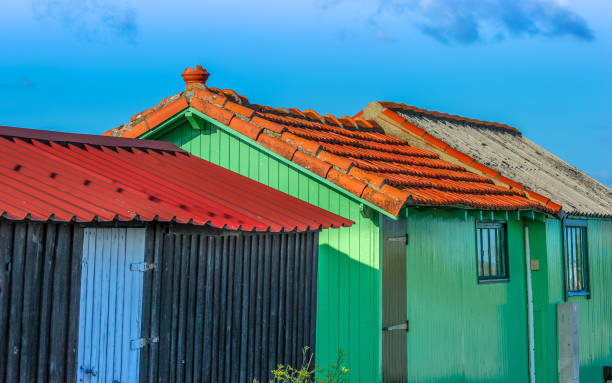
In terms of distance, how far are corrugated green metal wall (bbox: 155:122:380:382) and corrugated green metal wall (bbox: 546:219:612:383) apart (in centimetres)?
453

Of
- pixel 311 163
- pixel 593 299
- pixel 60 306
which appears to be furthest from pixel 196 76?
pixel 593 299

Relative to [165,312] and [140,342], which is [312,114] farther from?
[140,342]

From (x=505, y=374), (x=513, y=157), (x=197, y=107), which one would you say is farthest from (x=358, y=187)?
(x=513, y=157)

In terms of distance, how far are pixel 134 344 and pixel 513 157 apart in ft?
34.5

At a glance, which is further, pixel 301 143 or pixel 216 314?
pixel 301 143

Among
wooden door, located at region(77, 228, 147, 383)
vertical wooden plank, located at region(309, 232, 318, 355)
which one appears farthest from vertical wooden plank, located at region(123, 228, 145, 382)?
vertical wooden plank, located at region(309, 232, 318, 355)

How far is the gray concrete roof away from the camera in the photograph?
44.3 ft

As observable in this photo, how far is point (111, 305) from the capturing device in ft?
22.6

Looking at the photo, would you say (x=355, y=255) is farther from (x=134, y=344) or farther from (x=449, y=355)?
(x=134, y=344)

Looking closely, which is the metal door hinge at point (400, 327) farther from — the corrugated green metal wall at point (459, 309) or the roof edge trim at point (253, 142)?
the roof edge trim at point (253, 142)

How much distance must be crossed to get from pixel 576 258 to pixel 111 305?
9.86 m


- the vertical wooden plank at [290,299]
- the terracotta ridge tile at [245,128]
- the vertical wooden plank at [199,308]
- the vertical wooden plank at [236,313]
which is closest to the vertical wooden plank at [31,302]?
the vertical wooden plank at [199,308]

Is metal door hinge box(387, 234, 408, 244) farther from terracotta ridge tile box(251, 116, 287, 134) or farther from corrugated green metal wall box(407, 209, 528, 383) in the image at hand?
terracotta ridge tile box(251, 116, 287, 134)

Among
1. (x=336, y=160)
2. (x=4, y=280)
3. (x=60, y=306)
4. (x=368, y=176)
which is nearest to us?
(x=4, y=280)
